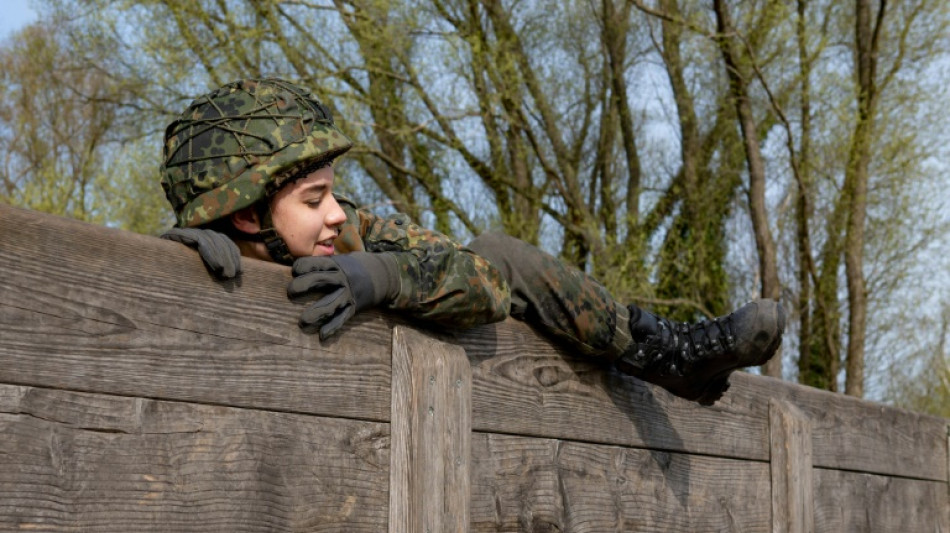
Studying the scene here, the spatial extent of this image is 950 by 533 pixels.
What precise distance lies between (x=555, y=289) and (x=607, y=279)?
7.43m

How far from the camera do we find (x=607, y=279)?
32.5 feet

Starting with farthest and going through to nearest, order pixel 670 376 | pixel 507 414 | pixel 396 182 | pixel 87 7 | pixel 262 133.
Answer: pixel 396 182, pixel 87 7, pixel 670 376, pixel 507 414, pixel 262 133

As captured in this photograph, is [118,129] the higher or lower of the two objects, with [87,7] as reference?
lower

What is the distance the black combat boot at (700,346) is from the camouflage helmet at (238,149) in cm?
94

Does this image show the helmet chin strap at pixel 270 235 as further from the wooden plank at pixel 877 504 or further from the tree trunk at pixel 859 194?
the tree trunk at pixel 859 194

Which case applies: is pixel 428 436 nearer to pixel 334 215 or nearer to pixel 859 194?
pixel 334 215

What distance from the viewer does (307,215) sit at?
7.39 ft

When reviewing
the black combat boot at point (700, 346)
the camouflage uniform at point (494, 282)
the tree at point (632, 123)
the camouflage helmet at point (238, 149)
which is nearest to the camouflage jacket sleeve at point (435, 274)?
the camouflage uniform at point (494, 282)

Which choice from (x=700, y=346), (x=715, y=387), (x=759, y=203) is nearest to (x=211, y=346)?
(x=700, y=346)

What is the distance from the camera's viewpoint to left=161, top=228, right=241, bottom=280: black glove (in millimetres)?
1776

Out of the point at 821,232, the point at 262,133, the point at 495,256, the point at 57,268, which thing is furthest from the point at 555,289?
the point at 821,232

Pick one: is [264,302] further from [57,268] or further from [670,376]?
[670,376]

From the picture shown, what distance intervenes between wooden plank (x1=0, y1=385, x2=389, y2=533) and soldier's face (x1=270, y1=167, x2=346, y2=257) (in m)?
0.43

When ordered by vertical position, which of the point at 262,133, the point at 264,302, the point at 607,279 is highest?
the point at 607,279
